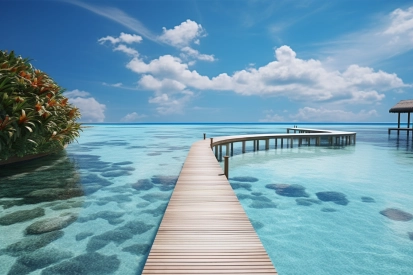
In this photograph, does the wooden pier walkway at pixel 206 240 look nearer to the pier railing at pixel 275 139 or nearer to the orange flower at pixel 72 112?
the pier railing at pixel 275 139

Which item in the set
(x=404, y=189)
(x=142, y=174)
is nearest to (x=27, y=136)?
(x=142, y=174)

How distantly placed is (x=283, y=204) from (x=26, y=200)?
875cm

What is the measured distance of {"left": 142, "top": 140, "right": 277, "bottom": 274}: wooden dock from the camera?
9.79 ft

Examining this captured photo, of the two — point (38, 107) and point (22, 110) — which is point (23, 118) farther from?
point (38, 107)

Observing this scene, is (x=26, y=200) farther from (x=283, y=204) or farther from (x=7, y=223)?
(x=283, y=204)

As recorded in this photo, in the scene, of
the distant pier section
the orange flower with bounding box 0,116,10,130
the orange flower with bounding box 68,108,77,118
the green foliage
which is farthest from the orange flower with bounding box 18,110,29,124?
the distant pier section

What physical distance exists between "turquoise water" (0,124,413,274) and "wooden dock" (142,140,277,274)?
131 centimetres

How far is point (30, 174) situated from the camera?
38.5 feet

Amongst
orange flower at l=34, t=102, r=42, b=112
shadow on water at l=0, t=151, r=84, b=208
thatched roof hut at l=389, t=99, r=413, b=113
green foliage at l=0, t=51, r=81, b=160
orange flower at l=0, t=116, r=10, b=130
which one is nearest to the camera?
shadow on water at l=0, t=151, r=84, b=208

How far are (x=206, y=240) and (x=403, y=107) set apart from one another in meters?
42.1

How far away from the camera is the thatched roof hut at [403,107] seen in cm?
3329

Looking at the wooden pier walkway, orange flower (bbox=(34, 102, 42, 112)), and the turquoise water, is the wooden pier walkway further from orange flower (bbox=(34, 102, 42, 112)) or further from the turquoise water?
orange flower (bbox=(34, 102, 42, 112))

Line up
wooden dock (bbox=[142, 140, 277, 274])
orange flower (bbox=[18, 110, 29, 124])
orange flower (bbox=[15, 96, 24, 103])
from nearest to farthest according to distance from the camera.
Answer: wooden dock (bbox=[142, 140, 277, 274]) → orange flower (bbox=[18, 110, 29, 124]) → orange flower (bbox=[15, 96, 24, 103])

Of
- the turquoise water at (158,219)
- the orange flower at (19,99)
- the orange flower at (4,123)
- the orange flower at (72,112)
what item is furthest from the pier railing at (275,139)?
the orange flower at (4,123)
